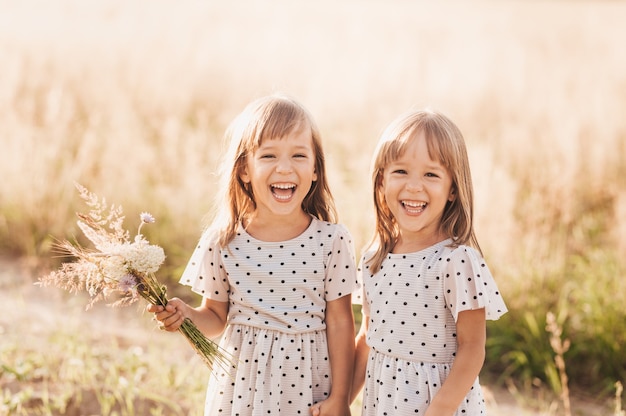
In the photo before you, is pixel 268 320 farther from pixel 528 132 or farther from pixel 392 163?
pixel 528 132

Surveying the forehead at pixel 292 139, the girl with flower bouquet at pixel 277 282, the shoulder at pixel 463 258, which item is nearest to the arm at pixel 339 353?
the girl with flower bouquet at pixel 277 282

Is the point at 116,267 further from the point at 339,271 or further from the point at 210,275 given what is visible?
the point at 339,271

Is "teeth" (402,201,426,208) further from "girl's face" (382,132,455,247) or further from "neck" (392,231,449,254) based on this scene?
"neck" (392,231,449,254)

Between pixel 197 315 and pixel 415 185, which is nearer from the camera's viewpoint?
pixel 415 185

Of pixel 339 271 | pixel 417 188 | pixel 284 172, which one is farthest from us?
pixel 339 271

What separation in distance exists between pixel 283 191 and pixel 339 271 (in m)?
0.34

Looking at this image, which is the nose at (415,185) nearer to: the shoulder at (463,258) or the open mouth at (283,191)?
the shoulder at (463,258)

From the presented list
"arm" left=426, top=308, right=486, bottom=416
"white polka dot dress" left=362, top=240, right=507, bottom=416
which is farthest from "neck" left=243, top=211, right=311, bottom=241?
"arm" left=426, top=308, right=486, bottom=416

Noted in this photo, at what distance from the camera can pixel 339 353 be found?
8.68ft

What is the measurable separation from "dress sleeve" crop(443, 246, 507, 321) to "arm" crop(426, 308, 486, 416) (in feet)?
0.12

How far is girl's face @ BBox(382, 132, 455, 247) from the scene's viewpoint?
2.48 m

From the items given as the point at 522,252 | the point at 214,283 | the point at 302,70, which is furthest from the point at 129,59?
the point at 214,283

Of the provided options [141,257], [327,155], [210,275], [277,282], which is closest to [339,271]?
[277,282]

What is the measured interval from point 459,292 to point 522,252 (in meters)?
2.90
